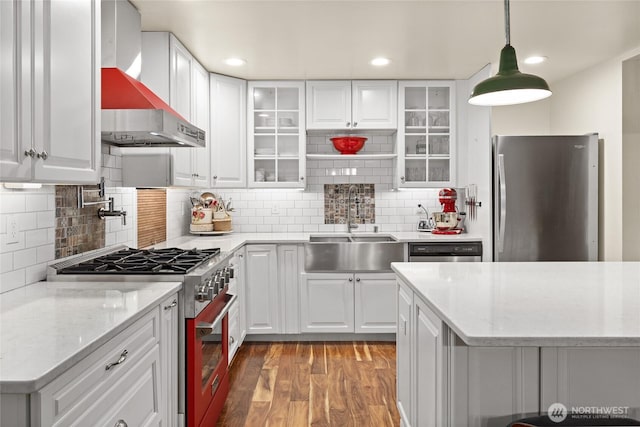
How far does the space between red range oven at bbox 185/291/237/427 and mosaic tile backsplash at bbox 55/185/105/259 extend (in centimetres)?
78

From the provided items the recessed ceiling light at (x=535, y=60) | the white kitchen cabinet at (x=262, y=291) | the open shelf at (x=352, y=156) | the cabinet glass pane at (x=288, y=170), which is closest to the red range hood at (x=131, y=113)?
the white kitchen cabinet at (x=262, y=291)

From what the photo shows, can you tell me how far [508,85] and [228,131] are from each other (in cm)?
286

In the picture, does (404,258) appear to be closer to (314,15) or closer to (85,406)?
(314,15)

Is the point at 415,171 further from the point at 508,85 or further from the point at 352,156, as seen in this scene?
the point at 508,85

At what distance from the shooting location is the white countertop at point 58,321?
1.15 meters

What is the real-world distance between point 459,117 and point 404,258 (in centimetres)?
147

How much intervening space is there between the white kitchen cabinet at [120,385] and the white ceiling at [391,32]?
71.7 inches

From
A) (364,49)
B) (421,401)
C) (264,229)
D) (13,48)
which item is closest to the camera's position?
(13,48)

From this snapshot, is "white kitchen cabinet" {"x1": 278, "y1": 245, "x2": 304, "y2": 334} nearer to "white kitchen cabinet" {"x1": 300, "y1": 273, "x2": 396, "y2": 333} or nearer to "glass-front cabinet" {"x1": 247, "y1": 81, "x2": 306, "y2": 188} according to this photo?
"white kitchen cabinet" {"x1": 300, "y1": 273, "x2": 396, "y2": 333}

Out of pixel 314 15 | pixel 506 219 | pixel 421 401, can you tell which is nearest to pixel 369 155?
pixel 506 219

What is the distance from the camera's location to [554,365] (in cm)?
157

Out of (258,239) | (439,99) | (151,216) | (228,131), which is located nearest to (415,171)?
(439,99)

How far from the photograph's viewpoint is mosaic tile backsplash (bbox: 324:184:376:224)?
4973mm

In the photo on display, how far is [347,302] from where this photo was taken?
→ 428 centimetres
